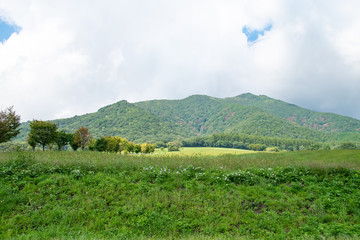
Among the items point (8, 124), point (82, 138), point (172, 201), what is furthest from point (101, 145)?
point (172, 201)

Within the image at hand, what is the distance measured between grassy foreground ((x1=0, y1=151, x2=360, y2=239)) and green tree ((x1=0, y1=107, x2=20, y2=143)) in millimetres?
19294

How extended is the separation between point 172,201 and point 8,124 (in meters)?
29.3

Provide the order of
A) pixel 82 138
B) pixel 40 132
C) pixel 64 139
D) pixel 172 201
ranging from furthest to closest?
pixel 82 138, pixel 64 139, pixel 40 132, pixel 172 201

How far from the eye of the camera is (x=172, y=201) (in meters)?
8.29

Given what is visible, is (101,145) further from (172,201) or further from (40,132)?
(172,201)

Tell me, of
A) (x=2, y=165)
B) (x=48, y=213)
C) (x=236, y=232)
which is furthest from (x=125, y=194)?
(x=2, y=165)

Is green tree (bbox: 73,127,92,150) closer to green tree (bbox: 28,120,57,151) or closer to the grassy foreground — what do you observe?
green tree (bbox: 28,120,57,151)

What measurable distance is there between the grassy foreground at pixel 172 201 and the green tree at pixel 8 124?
63.3 ft

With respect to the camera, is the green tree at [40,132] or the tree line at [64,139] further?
the tree line at [64,139]

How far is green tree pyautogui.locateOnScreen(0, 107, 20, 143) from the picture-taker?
2520cm

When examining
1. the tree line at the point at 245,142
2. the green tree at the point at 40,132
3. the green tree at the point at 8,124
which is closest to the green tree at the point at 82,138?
the green tree at the point at 40,132

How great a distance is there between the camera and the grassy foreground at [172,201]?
6.71m

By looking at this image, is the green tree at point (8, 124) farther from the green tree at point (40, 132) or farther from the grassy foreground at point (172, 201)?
the grassy foreground at point (172, 201)

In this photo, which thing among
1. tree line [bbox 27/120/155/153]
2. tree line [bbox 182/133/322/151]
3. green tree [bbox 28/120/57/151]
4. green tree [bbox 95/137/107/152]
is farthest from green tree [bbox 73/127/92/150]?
tree line [bbox 182/133/322/151]
